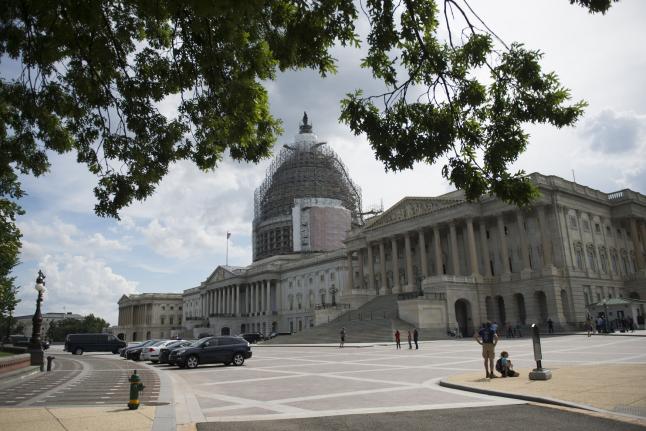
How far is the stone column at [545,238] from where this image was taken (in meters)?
56.4

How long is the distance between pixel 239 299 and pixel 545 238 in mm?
80004

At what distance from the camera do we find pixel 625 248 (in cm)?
6694

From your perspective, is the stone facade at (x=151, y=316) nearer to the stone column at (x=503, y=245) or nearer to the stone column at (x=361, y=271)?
the stone column at (x=361, y=271)

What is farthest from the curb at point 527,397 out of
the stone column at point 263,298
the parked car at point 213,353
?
the stone column at point 263,298

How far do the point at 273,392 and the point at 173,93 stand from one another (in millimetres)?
9232

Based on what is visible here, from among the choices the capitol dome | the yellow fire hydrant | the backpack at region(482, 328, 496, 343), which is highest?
the capitol dome

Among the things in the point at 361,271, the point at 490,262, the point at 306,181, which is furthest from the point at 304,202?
the point at 490,262

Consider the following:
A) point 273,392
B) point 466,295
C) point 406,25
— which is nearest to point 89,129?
point 406,25

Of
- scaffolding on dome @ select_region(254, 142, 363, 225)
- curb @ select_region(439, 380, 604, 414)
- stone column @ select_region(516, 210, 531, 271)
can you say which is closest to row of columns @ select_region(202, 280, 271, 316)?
scaffolding on dome @ select_region(254, 142, 363, 225)

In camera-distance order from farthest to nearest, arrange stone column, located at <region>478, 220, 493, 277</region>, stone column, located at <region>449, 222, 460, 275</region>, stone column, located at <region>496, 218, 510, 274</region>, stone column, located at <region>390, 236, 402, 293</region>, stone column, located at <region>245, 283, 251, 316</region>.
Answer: stone column, located at <region>245, 283, 251, 316</region>
stone column, located at <region>390, 236, 402, 293</region>
stone column, located at <region>449, 222, 460, 275</region>
stone column, located at <region>478, 220, 493, 277</region>
stone column, located at <region>496, 218, 510, 274</region>

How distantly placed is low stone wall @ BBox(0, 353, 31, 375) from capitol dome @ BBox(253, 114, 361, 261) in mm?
89558

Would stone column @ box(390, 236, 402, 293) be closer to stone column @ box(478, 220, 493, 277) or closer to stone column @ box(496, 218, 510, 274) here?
stone column @ box(478, 220, 493, 277)

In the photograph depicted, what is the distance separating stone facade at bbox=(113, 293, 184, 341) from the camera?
155 metres

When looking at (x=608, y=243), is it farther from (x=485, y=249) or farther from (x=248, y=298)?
(x=248, y=298)
